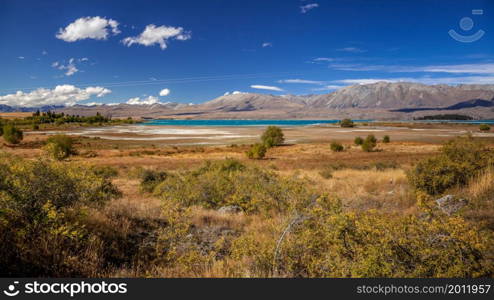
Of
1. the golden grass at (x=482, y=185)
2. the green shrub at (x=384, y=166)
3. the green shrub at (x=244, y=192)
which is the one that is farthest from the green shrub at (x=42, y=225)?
the green shrub at (x=384, y=166)

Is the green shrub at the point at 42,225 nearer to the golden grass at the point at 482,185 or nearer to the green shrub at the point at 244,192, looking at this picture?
the green shrub at the point at 244,192

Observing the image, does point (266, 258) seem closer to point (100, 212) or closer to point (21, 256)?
point (21, 256)

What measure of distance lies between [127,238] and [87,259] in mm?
1432

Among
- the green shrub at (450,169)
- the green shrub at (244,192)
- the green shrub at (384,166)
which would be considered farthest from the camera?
the green shrub at (384,166)

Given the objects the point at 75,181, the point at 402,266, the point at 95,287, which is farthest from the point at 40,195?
the point at 402,266

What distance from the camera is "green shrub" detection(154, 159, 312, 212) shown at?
25.0ft

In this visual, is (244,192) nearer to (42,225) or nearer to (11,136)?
(42,225)

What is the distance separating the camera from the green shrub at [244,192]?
7.61m

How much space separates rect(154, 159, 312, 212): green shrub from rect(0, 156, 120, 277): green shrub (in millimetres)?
3154

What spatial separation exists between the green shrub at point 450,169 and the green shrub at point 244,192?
5111mm

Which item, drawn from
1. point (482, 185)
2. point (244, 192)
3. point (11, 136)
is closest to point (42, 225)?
point (244, 192)

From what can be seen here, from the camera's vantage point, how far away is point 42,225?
4.54 metres

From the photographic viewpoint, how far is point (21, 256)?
4.03 m

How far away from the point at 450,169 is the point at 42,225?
1277 cm
